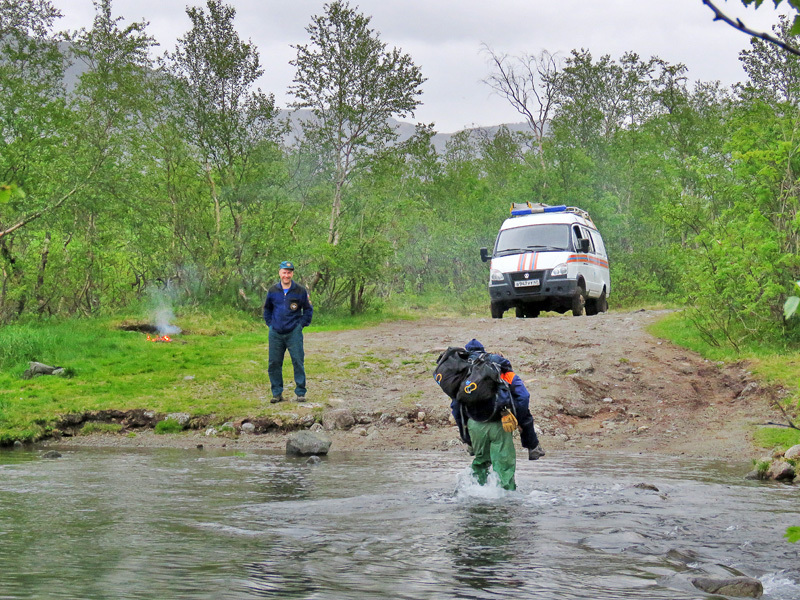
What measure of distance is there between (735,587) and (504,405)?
3.16 metres

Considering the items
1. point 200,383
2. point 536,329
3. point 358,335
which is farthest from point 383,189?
point 200,383

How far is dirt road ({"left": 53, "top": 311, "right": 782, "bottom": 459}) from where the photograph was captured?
1250 cm

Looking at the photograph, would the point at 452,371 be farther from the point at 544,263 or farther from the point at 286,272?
the point at 544,263

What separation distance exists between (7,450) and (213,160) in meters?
16.0

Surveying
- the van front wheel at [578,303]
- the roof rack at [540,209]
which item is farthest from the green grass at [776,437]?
the roof rack at [540,209]

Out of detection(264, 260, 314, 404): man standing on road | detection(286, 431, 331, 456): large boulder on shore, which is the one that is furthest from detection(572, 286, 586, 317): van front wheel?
detection(286, 431, 331, 456): large boulder on shore

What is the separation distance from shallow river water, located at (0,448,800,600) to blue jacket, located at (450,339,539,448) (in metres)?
0.57

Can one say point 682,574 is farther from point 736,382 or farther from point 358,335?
point 358,335

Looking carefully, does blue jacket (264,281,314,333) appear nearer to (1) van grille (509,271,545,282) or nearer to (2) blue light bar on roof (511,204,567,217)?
(1) van grille (509,271,545,282)

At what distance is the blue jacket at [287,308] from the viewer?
45.1ft

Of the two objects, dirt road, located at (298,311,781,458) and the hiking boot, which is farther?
dirt road, located at (298,311,781,458)

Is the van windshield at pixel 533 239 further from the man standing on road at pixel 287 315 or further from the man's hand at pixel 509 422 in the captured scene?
the man's hand at pixel 509 422

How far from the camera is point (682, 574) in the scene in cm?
522

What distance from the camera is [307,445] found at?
38.2 feet
